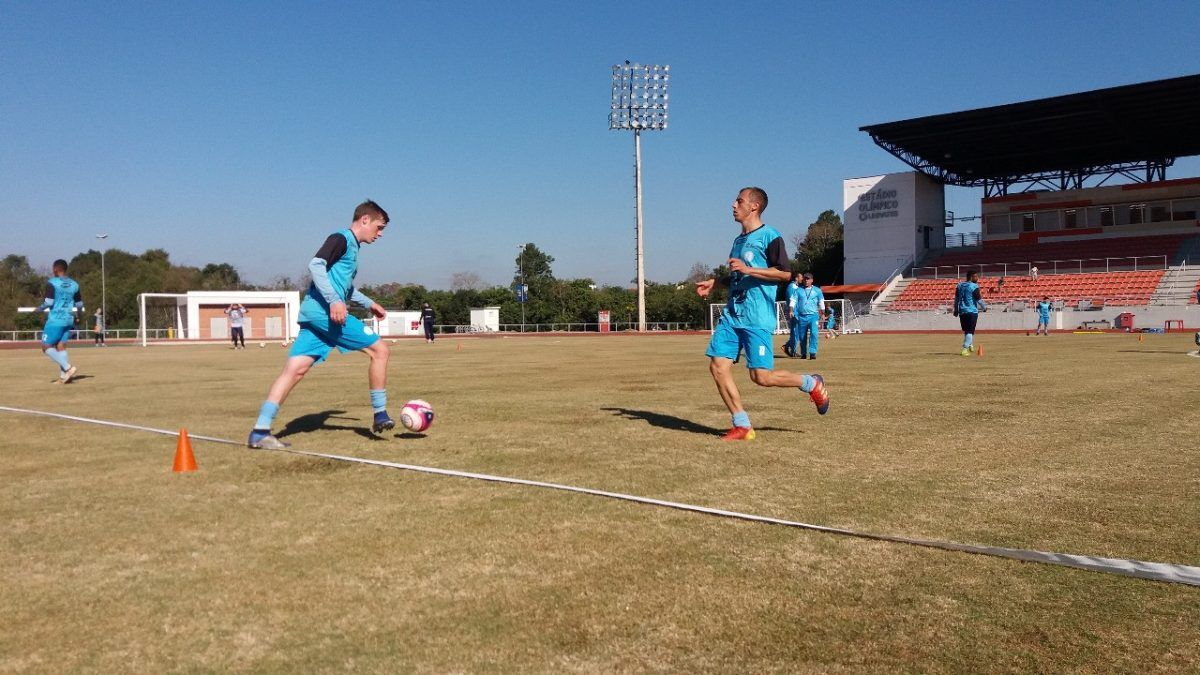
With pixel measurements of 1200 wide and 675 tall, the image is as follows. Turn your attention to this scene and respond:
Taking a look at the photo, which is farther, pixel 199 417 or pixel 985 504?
pixel 199 417

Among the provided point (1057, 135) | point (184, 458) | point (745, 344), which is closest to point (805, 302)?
point (745, 344)

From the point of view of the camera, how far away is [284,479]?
5.75 metres

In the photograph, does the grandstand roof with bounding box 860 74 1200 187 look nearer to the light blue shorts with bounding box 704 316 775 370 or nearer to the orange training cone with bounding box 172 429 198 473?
the light blue shorts with bounding box 704 316 775 370

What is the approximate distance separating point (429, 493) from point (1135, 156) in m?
72.7

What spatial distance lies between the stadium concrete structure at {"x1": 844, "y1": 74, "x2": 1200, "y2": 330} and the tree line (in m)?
12.4

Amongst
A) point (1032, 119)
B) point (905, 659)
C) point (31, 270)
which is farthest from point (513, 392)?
point (31, 270)

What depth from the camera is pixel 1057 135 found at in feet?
194

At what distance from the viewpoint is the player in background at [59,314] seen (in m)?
15.2

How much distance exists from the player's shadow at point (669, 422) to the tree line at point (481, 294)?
52780 millimetres

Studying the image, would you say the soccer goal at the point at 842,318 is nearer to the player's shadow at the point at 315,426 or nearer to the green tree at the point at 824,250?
the green tree at the point at 824,250

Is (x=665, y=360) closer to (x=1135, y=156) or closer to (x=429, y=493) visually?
(x=429, y=493)

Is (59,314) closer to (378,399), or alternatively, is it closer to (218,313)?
(378,399)

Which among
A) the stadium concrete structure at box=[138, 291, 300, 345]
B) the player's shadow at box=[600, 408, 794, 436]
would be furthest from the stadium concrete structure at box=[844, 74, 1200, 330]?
the player's shadow at box=[600, 408, 794, 436]

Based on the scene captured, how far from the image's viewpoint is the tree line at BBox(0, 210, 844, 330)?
77.6 metres
